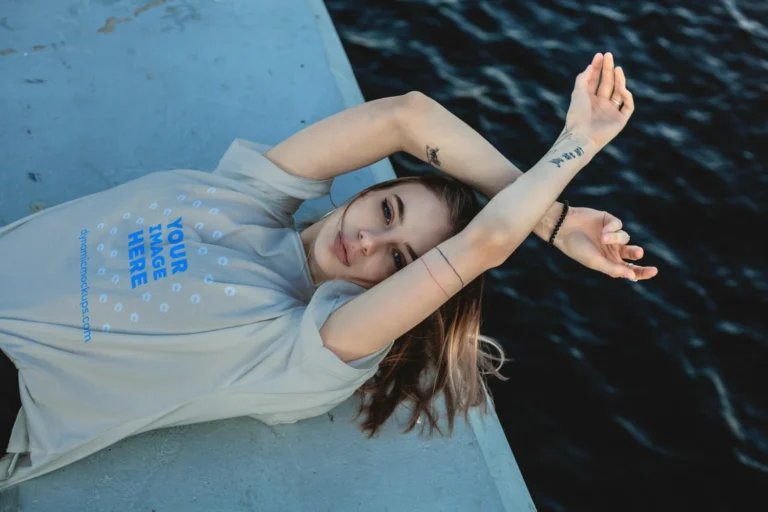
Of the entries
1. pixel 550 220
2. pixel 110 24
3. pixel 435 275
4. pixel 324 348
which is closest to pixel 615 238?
pixel 550 220

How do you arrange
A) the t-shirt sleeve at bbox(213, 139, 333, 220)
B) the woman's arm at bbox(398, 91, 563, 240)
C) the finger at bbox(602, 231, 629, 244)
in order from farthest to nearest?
the t-shirt sleeve at bbox(213, 139, 333, 220) < the woman's arm at bbox(398, 91, 563, 240) < the finger at bbox(602, 231, 629, 244)

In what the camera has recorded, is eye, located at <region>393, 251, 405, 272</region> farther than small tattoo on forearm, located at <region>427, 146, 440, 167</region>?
No

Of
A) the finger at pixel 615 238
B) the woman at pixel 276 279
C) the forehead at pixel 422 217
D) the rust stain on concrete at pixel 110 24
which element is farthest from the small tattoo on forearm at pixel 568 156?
the rust stain on concrete at pixel 110 24

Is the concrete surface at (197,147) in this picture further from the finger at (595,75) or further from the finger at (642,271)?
the finger at (595,75)

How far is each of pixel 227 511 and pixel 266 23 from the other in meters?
2.82

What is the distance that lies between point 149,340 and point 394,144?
1.19 m

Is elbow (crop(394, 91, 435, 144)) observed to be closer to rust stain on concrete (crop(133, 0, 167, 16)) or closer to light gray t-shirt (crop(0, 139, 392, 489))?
light gray t-shirt (crop(0, 139, 392, 489))

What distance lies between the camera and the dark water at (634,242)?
425cm

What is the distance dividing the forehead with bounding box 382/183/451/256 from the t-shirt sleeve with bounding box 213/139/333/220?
42 cm

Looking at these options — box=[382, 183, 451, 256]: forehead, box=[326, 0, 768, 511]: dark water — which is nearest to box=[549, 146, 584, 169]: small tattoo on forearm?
box=[382, 183, 451, 256]: forehead

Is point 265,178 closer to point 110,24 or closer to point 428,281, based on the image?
point 428,281

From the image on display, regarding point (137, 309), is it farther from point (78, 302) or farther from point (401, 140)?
point (401, 140)

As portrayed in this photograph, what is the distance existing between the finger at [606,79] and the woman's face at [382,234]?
2.50 ft

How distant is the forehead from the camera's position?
2.74 meters
